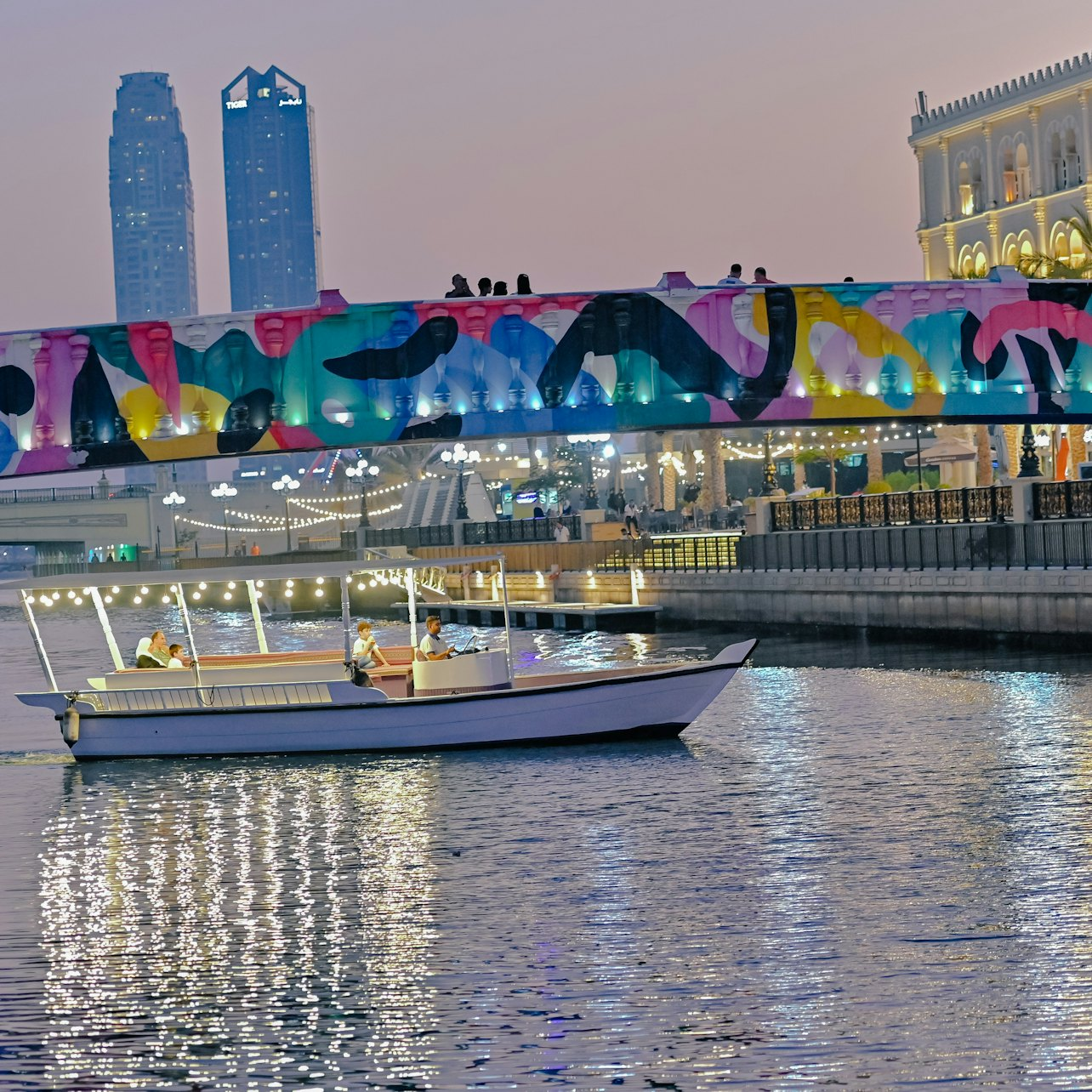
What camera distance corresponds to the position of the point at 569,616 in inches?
2689

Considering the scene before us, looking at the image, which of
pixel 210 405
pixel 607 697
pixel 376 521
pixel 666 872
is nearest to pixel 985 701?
pixel 607 697

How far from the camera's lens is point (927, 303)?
62500 millimetres

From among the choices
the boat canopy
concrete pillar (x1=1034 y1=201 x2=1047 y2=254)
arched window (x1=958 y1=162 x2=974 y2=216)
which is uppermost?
arched window (x1=958 y1=162 x2=974 y2=216)

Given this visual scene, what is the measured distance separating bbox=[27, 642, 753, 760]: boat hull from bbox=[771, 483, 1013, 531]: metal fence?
19.8 metres

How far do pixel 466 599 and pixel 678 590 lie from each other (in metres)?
18.2

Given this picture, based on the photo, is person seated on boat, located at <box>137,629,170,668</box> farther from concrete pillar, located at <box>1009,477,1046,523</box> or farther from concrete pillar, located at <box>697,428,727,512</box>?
concrete pillar, located at <box>697,428,727,512</box>

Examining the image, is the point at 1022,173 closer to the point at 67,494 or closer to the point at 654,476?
the point at 654,476

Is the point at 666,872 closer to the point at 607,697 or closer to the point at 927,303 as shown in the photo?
the point at 607,697

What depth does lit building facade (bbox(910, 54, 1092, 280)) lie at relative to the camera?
11912 centimetres

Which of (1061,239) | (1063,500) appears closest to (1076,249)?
(1061,239)

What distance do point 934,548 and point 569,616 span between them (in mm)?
19879

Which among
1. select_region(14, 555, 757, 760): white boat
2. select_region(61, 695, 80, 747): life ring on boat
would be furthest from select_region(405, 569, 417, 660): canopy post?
select_region(61, 695, 80, 747): life ring on boat

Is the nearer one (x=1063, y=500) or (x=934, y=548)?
(x=1063, y=500)

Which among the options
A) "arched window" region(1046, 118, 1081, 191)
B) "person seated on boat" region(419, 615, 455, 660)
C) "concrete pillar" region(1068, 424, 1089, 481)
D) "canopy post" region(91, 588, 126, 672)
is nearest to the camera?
"person seated on boat" region(419, 615, 455, 660)
